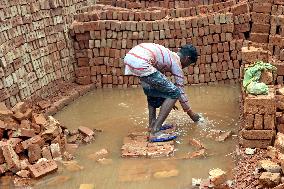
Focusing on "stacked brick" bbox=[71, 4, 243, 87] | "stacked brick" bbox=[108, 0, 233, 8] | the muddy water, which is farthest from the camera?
"stacked brick" bbox=[108, 0, 233, 8]

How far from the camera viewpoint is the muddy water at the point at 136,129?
563cm

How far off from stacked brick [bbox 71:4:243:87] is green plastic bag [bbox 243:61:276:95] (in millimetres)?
2808

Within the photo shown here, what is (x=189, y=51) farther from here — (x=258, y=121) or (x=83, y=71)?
(x=83, y=71)

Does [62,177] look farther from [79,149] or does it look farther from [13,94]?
[13,94]

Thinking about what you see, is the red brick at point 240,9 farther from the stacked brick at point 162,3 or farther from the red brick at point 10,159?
the red brick at point 10,159

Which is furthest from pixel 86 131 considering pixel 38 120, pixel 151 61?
pixel 151 61

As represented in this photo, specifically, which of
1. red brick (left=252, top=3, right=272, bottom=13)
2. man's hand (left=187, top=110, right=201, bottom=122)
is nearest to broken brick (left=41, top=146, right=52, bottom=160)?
man's hand (left=187, top=110, right=201, bottom=122)

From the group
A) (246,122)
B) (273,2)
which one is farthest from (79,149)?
(273,2)

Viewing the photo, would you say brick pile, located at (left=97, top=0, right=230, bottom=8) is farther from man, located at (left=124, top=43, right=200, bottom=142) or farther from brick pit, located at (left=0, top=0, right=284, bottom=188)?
man, located at (left=124, top=43, right=200, bottom=142)

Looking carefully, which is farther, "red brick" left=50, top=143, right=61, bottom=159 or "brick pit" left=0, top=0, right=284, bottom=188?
"brick pit" left=0, top=0, right=284, bottom=188

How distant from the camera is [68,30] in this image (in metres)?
9.65

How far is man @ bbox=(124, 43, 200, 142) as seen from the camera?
248 inches

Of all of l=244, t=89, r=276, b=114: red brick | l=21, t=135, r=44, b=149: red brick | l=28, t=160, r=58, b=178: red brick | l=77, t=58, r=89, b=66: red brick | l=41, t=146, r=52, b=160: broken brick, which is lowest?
l=28, t=160, r=58, b=178: red brick

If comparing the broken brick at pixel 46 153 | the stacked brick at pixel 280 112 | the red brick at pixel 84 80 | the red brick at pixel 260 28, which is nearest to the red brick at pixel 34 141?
the broken brick at pixel 46 153
